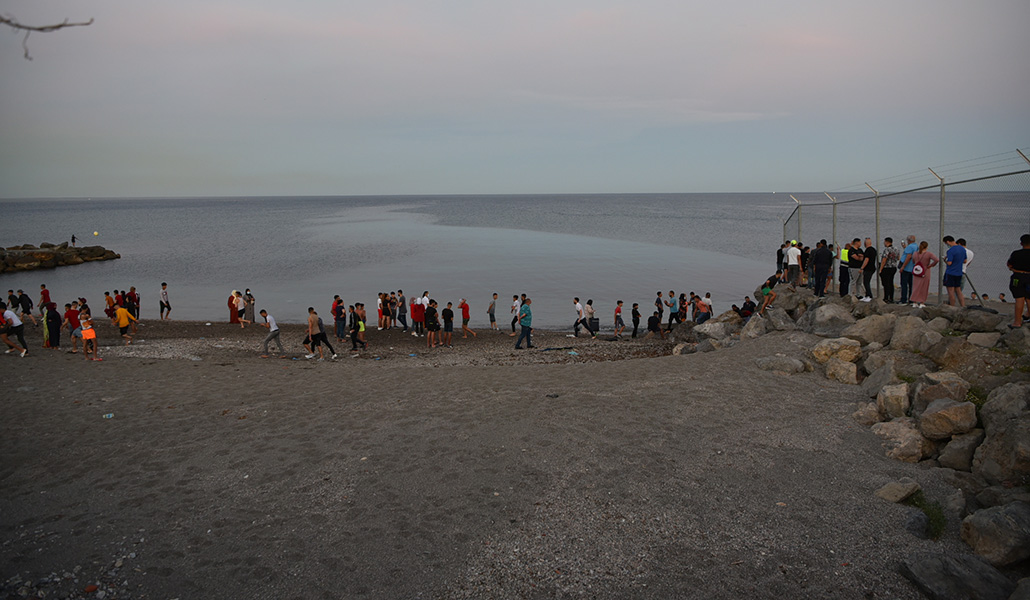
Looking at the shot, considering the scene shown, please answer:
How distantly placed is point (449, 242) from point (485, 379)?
2151 inches

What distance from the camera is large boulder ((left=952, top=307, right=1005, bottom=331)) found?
A: 32.3 ft

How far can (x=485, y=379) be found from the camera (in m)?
11.9

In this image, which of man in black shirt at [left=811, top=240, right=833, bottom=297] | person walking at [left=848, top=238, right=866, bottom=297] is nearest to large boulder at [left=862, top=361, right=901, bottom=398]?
person walking at [left=848, top=238, right=866, bottom=297]

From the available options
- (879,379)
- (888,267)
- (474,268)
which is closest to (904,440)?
(879,379)

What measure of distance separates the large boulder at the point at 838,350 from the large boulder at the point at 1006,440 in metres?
3.50

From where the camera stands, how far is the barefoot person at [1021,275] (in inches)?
356

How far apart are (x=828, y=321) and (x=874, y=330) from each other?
1.57m

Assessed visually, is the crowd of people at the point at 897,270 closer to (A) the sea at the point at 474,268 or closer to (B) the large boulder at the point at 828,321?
(B) the large boulder at the point at 828,321

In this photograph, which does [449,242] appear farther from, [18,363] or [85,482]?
[85,482]

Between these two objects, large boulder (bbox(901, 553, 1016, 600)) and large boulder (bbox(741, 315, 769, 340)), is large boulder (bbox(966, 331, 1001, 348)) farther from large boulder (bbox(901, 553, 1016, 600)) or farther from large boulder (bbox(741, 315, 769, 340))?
large boulder (bbox(901, 553, 1016, 600))

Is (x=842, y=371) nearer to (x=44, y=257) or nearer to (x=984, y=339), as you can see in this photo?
(x=984, y=339)

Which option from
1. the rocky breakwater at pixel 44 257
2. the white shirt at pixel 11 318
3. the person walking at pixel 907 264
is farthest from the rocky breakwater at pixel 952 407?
the rocky breakwater at pixel 44 257

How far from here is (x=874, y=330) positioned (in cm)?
1118

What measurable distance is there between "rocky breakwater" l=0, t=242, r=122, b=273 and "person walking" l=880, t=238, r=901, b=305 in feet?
188
